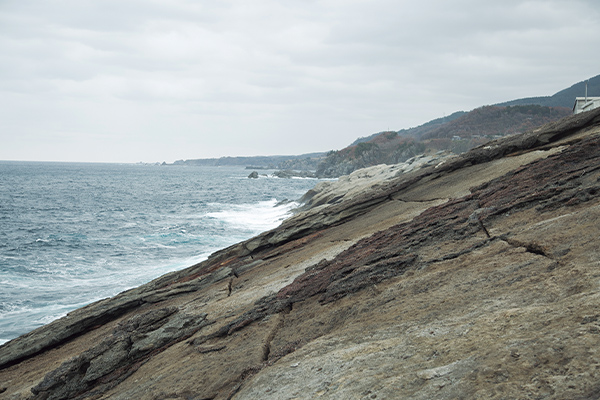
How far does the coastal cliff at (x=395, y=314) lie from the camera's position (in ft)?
18.3

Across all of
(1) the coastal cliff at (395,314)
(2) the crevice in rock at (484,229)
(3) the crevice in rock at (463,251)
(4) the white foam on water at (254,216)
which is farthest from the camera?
(4) the white foam on water at (254,216)

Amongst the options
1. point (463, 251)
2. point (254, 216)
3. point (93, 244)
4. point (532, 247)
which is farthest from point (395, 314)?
point (254, 216)

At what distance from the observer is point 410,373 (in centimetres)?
588

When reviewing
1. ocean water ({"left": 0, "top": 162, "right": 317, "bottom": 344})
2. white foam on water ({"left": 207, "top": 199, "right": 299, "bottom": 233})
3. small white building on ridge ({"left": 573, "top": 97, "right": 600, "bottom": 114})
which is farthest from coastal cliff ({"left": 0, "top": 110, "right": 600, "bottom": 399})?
white foam on water ({"left": 207, "top": 199, "right": 299, "bottom": 233})

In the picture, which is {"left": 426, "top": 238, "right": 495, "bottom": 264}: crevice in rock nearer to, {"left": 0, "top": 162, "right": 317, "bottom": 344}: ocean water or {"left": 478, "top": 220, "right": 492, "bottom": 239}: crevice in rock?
{"left": 478, "top": 220, "right": 492, "bottom": 239}: crevice in rock

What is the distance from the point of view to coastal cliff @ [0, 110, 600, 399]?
5582 mm

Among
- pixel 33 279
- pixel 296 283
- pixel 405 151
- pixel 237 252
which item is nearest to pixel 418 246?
pixel 296 283

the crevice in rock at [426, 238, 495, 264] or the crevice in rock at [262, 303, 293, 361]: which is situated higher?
the crevice in rock at [426, 238, 495, 264]

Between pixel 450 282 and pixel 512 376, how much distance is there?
13.2 ft

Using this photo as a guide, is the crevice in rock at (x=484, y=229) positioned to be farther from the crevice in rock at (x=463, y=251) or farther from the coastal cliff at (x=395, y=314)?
the crevice in rock at (x=463, y=251)

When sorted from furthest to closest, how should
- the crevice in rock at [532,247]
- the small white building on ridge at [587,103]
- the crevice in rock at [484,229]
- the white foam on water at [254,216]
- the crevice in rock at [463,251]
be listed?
1. the white foam on water at [254,216]
2. the small white building on ridge at [587,103]
3. the crevice in rock at [484,229]
4. the crevice in rock at [463,251]
5. the crevice in rock at [532,247]

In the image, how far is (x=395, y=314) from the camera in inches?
332

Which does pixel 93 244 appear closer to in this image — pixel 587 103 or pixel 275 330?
pixel 275 330

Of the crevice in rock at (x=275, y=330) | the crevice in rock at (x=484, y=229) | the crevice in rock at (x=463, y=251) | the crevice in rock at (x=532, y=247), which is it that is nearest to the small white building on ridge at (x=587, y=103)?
the crevice in rock at (x=484, y=229)
